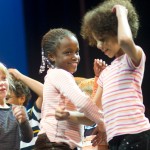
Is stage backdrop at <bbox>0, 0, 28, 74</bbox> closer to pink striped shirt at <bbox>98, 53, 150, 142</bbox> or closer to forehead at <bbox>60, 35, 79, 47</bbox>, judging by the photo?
forehead at <bbox>60, 35, 79, 47</bbox>

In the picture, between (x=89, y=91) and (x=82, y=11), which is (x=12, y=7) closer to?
(x=82, y=11)

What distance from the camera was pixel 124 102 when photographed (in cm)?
116

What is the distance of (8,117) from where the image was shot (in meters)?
1.67

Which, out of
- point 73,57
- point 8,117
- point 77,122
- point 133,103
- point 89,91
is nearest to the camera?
point 133,103

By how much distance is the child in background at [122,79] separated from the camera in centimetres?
113

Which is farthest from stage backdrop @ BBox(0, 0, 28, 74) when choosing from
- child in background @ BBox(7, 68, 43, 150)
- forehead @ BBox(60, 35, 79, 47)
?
forehead @ BBox(60, 35, 79, 47)

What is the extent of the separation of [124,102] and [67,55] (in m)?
0.31

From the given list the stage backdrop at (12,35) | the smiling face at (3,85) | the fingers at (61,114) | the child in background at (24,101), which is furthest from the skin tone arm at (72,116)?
the stage backdrop at (12,35)

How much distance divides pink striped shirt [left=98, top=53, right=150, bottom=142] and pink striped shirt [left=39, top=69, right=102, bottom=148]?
0.24 ft

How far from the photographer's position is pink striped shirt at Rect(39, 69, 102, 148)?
1248 mm

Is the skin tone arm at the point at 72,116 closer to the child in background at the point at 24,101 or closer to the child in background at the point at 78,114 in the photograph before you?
the child in background at the point at 78,114

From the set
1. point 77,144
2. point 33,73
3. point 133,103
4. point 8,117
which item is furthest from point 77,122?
point 33,73

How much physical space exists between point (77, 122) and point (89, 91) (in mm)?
654

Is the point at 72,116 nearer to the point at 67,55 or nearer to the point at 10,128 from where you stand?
the point at 67,55
